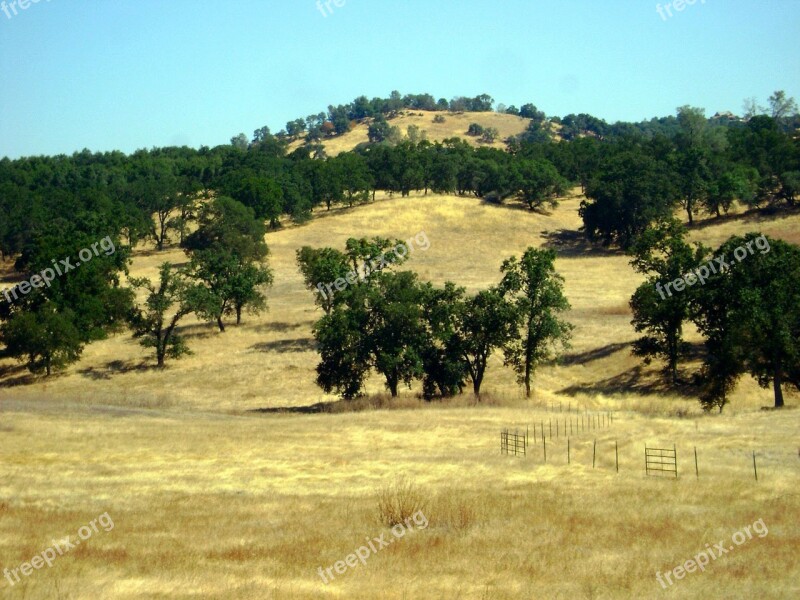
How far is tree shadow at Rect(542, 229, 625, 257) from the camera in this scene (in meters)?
111

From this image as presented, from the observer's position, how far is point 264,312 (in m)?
82.2

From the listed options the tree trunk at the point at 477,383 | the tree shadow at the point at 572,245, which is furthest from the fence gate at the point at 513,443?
the tree shadow at the point at 572,245

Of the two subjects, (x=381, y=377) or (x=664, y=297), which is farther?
(x=381, y=377)

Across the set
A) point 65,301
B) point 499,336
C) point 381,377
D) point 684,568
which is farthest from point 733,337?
point 65,301

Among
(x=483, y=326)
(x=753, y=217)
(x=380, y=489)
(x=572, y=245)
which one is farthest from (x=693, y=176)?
(x=380, y=489)

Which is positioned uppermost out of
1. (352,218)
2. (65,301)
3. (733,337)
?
(352,218)

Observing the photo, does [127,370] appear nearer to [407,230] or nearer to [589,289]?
[589,289]

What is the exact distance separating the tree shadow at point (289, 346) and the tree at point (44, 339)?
48.1ft

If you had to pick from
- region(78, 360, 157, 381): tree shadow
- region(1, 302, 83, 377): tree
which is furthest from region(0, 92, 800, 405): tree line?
region(78, 360, 157, 381): tree shadow

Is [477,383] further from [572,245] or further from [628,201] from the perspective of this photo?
[572,245]

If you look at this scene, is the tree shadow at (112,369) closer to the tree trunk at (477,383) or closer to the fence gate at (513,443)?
the tree trunk at (477,383)

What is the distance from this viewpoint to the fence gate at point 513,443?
35619mm

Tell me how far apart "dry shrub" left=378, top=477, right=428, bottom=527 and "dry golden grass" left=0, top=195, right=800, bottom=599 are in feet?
0.58

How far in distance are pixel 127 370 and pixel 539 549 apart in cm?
5286
